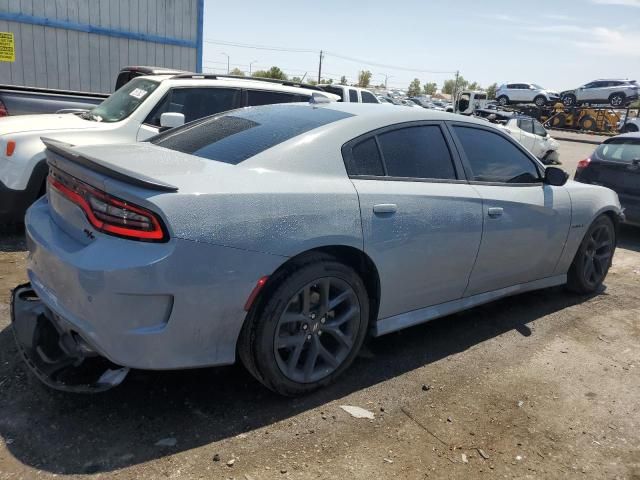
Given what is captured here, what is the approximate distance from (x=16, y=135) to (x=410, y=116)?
149 inches

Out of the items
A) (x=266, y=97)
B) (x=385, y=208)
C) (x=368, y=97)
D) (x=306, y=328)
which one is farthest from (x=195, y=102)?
(x=368, y=97)

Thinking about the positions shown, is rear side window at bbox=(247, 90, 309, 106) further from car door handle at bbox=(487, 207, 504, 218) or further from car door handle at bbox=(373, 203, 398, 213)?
car door handle at bbox=(373, 203, 398, 213)

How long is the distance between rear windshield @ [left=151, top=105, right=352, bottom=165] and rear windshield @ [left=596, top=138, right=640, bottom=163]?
18.2 feet

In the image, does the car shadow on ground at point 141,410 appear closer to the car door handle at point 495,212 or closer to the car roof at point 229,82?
the car door handle at point 495,212

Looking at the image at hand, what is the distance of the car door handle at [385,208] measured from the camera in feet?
10.2

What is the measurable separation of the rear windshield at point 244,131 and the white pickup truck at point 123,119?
5.03 ft

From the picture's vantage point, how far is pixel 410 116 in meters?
3.60

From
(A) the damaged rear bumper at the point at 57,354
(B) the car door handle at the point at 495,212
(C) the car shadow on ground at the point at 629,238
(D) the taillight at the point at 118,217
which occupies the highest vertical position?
(D) the taillight at the point at 118,217

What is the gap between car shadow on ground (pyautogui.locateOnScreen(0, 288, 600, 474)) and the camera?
2490 millimetres

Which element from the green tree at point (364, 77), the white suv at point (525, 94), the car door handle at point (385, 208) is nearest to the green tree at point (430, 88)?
the green tree at point (364, 77)

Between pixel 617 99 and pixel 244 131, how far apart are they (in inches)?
1418

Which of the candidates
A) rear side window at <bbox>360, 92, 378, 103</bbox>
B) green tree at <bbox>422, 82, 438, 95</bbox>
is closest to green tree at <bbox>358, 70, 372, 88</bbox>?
green tree at <bbox>422, 82, 438, 95</bbox>

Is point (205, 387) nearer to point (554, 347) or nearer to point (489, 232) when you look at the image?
point (489, 232)

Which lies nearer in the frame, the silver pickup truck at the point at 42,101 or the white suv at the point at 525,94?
the silver pickup truck at the point at 42,101
